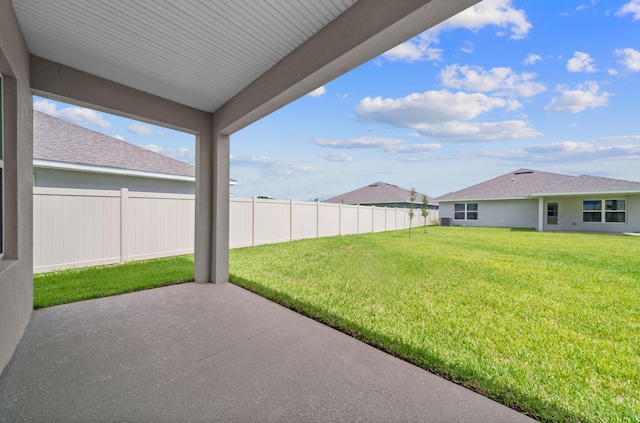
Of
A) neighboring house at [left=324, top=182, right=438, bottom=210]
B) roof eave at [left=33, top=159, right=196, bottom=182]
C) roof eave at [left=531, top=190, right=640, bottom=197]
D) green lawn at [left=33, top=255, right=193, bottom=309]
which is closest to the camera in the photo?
green lawn at [left=33, top=255, right=193, bottom=309]

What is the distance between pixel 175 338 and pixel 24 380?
43.0 inches

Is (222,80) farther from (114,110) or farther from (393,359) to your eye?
(393,359)

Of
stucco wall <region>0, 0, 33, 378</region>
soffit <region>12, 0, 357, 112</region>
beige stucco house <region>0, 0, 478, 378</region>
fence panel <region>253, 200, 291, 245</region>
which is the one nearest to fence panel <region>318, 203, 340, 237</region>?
fence panel <region>253, 200, 291, 245</region>

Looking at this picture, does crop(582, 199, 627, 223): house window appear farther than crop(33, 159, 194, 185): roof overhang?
Yes

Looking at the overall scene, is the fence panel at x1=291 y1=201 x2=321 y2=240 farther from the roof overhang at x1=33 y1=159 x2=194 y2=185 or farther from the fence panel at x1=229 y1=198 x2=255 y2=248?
the roof overhang at x1=33 y1=159 x2=194 y2=185

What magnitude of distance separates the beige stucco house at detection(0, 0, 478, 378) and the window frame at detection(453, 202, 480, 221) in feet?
70.5

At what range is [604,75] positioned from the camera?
699 centimetres

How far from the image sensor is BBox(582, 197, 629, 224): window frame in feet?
49.8

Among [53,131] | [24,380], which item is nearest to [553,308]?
[24,380]

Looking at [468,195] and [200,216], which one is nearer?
[200,216]

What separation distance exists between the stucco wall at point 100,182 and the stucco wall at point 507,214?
2000cm

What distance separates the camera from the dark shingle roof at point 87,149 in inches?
313

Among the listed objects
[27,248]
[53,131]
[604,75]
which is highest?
[604,75]

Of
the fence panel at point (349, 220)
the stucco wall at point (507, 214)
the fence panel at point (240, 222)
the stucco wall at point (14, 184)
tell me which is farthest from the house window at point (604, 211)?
the stucco wall at point (14, 184)
